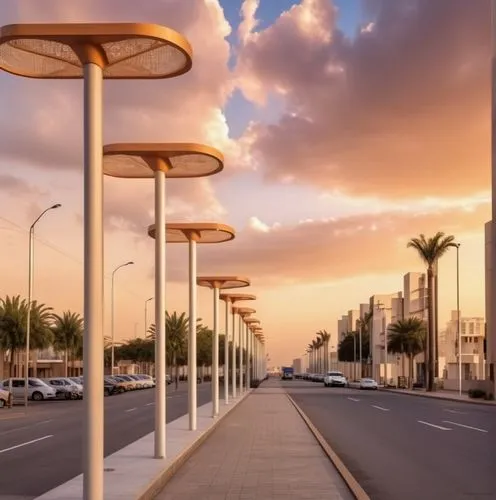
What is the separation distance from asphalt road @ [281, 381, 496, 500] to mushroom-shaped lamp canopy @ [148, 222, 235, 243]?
5.96 meters

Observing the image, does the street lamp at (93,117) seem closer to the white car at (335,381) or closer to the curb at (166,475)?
the curb at (166,475)

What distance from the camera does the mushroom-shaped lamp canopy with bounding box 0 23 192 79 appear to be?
10.1 m

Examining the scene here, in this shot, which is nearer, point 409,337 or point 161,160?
point 161,160

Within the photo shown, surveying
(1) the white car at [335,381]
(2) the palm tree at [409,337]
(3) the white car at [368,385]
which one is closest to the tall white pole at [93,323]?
(3) the white car at [368,385]

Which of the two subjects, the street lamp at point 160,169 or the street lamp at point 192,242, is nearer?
the street lamp at point 160,169

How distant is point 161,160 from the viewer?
16.4m

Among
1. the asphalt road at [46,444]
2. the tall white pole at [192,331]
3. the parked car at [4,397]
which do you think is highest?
the tall white pole at [192,331]

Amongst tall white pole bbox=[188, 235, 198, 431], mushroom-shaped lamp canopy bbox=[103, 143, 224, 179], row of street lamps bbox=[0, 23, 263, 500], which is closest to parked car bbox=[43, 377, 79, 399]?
tall white pole bbox=[188, 235, 198, 431]

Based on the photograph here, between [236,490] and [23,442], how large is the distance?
36.5 ft

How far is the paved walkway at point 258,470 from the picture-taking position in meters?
12.6

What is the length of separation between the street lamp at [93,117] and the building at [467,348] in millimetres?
71023

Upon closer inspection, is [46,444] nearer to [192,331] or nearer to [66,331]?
[192,331]

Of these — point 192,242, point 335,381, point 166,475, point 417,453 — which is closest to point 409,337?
point 335,381

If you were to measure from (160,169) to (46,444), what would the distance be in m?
8.83
